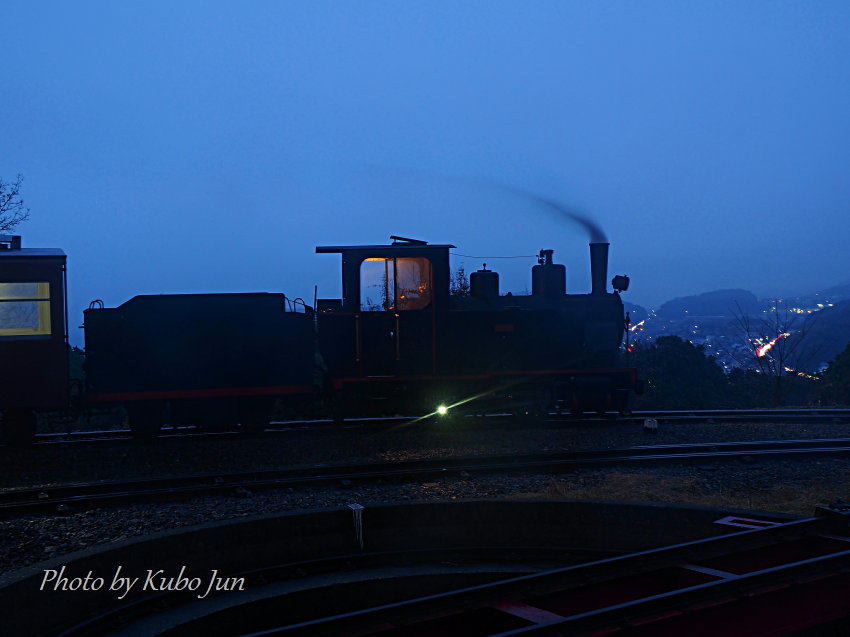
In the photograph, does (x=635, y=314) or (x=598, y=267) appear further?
(x=635, y=314)

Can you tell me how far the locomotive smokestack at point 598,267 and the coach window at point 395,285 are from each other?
144 inches

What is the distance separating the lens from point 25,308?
36.9ft

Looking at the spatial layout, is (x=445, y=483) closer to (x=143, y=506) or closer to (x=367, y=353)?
(x=143, y=506)

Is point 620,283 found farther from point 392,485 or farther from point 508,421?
point 392,485

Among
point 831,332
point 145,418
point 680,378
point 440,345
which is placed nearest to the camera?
point 145,418

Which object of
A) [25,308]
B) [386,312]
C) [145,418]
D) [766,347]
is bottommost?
[145,418]

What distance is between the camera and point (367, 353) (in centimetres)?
1262

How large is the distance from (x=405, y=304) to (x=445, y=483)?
5.29 meters

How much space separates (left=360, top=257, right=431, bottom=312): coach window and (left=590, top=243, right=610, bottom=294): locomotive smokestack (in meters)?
3.67

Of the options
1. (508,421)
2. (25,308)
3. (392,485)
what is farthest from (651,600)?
(25,308)

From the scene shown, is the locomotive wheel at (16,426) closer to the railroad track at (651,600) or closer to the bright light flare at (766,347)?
the railroad track at (651,600)

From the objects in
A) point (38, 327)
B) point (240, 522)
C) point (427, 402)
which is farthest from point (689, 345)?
point (240, 522)

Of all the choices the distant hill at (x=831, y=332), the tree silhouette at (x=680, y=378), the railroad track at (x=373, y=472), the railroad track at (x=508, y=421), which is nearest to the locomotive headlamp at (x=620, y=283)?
the railroad track at (x=508, y=421)

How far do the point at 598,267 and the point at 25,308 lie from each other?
33.8 feet
